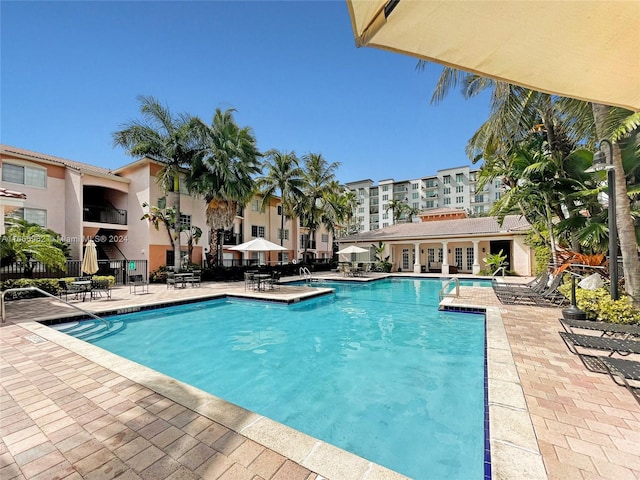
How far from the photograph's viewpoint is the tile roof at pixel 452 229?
78.2ft

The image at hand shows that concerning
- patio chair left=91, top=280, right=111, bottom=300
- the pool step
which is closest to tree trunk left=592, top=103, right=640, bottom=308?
the pool step

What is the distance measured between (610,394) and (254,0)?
36.1 ft

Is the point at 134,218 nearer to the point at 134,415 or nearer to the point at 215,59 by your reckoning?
the point at 215,59

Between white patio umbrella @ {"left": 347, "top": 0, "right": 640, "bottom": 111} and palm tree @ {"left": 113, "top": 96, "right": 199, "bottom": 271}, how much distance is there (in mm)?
19862

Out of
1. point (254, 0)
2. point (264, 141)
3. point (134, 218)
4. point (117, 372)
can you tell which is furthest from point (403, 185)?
point (117, 372)

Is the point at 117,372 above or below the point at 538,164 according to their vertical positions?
below

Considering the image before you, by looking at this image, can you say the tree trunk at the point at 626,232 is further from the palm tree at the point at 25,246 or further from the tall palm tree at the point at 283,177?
the tall palm tree at the point at 283,177

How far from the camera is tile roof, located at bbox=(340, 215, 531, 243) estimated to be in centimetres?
2383

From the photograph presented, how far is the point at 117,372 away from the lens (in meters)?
4.53

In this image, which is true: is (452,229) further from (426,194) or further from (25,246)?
(426,194)

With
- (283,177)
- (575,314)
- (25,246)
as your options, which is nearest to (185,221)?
(283,177)

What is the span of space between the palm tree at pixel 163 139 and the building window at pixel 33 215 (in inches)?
235

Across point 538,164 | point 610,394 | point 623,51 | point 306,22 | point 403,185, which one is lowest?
point 610,394

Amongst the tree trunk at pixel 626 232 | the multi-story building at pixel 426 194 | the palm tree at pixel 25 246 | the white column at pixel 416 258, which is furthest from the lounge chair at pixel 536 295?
the multi-story building at pixel 426 194
